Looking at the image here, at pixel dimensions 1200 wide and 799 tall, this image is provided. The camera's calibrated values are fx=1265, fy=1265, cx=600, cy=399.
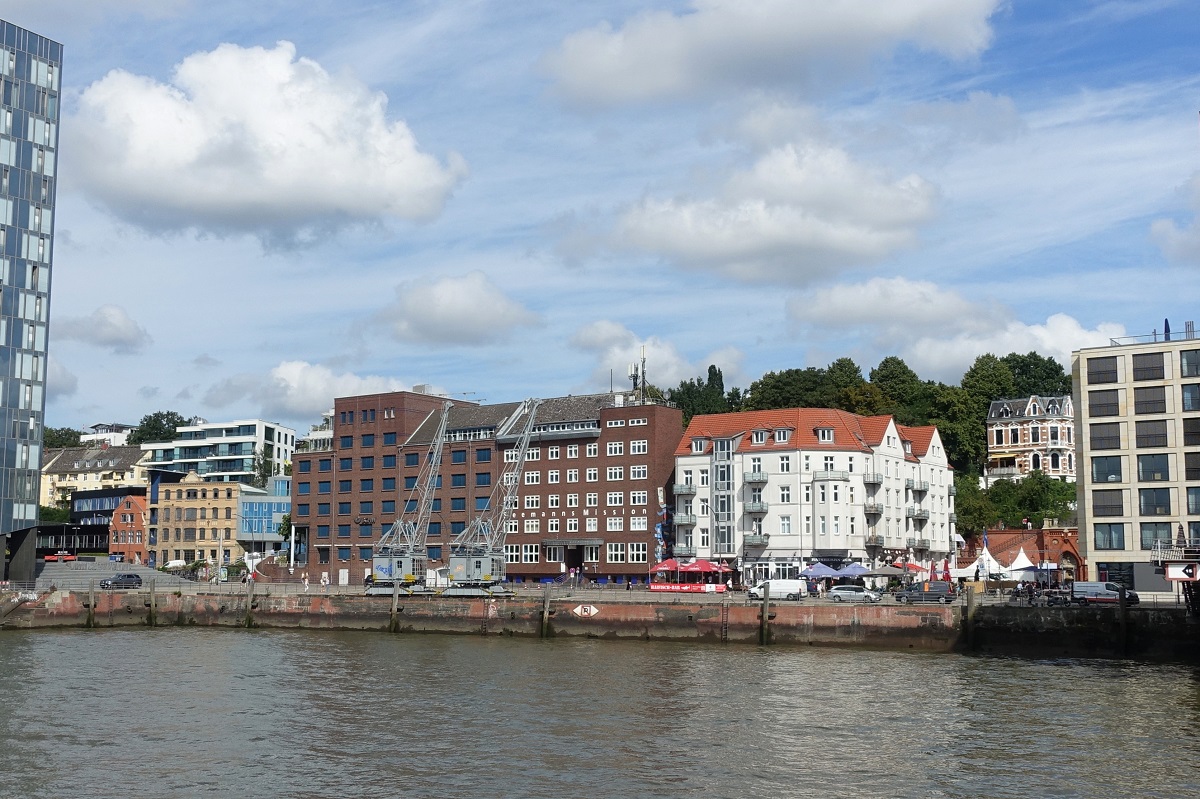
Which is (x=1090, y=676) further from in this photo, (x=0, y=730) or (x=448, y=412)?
(x=448, y=412)

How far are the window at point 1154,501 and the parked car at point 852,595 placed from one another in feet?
94.9

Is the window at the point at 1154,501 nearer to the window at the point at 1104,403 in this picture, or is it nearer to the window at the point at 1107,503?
the window at the point at 1107,503

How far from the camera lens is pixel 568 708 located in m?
48.7

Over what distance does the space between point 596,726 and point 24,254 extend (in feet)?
290

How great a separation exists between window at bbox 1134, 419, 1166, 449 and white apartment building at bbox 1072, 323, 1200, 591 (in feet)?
0.26

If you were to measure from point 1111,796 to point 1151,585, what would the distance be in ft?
233

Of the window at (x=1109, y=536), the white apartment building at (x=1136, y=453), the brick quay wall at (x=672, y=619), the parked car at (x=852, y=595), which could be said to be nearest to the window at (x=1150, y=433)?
the white apartment building at (x=1136, y=453)

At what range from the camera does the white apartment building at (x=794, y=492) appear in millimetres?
112625

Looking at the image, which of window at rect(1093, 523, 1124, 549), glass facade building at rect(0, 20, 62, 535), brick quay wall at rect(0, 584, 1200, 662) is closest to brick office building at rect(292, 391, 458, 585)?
glass facade building at rect(0, 20, 62, 535)

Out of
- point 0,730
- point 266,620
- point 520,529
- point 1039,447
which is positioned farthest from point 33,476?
point 1039,447

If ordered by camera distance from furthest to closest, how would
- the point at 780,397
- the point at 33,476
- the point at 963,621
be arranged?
the point at 780,397 < the point at 33,476 < the point at 963,621

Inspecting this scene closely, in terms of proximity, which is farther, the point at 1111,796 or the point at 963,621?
the point at 963,621

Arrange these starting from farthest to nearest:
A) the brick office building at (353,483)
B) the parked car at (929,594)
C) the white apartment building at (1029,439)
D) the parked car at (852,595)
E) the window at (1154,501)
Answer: the white apartment building at (1029,439)
the brick office building at (353,483)
the window at (1154,501)
the parked car at (852,595)
the parked car at (929,594)

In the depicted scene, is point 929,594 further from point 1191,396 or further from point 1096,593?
point 1191,396
